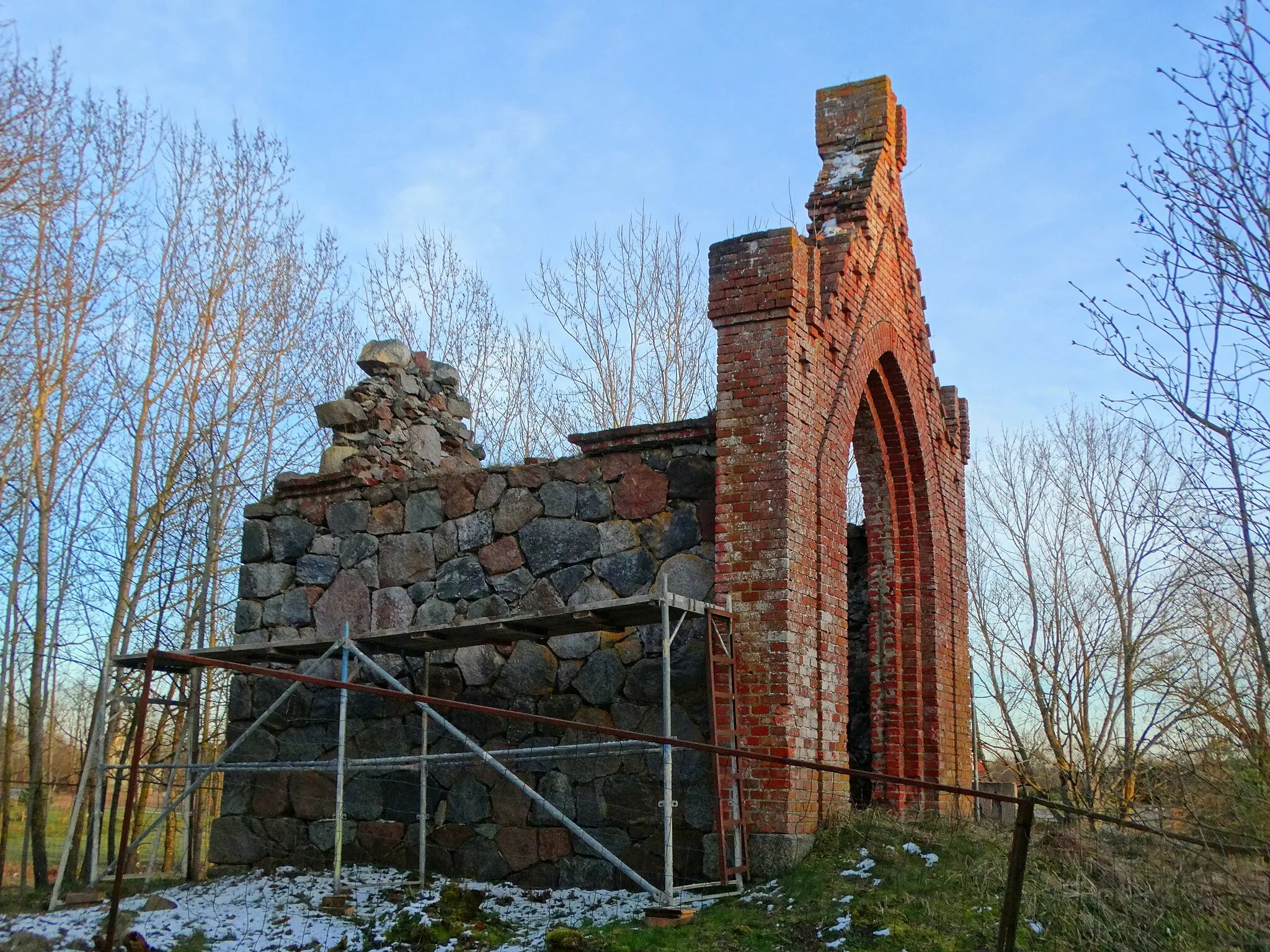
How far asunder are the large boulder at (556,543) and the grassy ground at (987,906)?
2.91 meters

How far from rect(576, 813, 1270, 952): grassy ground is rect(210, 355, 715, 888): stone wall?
4.15 ft

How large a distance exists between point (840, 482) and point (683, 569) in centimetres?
147

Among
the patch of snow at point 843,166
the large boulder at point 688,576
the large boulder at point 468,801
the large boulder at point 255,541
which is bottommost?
the large boulder at point 468,801

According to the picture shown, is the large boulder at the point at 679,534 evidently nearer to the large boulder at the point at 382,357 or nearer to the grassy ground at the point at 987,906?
the grassy ground at the point at 987,906

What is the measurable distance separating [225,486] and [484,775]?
376 inches

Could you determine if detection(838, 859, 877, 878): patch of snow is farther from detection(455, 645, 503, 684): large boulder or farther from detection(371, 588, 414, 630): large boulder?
detection(371, 588, 414, 630): large boulder

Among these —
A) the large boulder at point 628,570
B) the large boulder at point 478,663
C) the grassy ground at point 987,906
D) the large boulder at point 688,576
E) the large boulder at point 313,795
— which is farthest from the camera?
the large boulder at point 313,795

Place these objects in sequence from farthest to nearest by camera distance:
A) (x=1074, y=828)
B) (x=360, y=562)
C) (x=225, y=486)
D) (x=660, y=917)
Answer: (x=225, y=486), (x=360, y=562), (x=1074, y=828), (x=660, y=917)

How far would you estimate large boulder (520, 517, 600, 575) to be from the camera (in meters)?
8.78

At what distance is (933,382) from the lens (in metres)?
11.3

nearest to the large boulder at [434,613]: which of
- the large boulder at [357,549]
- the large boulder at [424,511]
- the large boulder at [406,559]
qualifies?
the large boulder at [406,559]

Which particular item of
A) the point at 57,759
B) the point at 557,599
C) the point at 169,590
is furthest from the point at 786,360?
the point at 57,759

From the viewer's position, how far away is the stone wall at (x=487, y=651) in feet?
26.9

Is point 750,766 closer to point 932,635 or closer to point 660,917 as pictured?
point 660,917
